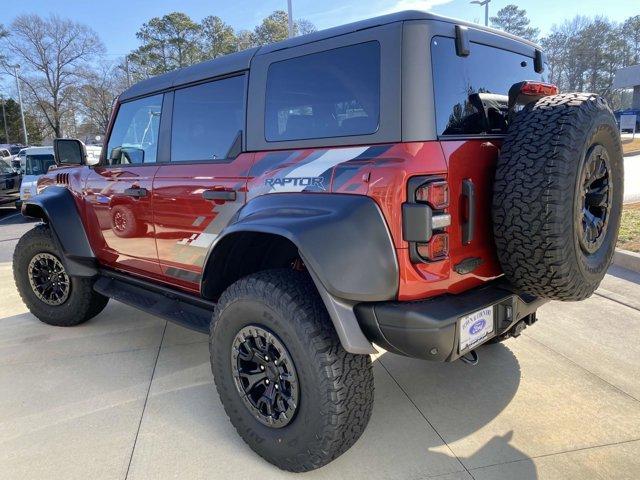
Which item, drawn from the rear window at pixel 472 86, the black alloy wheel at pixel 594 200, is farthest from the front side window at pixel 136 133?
the black alloy wheel at pixel 594 200

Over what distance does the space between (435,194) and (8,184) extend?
14.3 m

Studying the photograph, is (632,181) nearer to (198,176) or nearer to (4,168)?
(198,176)

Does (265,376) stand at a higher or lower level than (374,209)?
lower

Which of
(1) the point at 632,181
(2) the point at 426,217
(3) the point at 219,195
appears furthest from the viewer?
(1) the point at 632,181

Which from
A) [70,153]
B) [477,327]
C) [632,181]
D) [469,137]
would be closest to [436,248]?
[477,327]

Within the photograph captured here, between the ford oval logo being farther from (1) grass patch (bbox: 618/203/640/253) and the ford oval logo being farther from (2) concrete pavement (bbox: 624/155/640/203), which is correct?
(2) concrete pavement (bbox: 624/155/640/203)

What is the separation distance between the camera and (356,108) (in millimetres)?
2139

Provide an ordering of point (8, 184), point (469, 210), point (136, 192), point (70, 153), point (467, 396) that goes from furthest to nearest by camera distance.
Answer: point (8, 184)
point (70, 153)
point (136, 192)
point (467, 396)
point (469, 210)

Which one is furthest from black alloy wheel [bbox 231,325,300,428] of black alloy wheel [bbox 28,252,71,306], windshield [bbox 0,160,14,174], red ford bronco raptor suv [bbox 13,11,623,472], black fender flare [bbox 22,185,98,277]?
windshield [bbox 0,160,14,174]

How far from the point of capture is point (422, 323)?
6.20ft

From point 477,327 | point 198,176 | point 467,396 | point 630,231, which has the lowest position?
point 467,396

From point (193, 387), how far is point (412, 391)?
140cm

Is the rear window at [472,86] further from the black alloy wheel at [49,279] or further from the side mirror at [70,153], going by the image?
the black alloy wheel at [49,279]

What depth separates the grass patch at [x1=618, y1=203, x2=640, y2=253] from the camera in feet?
18.4
